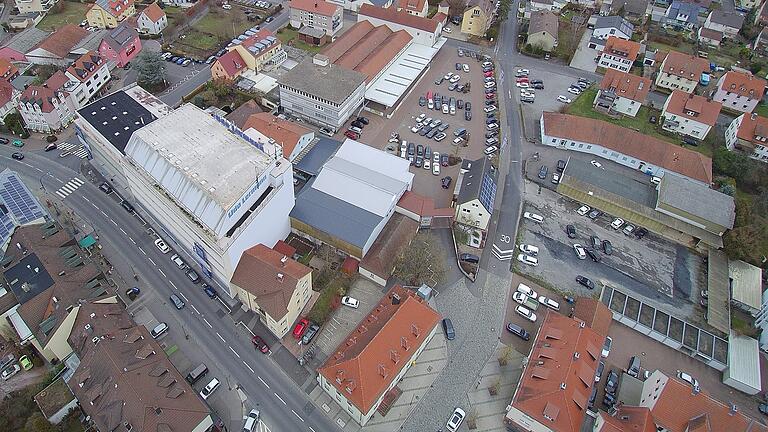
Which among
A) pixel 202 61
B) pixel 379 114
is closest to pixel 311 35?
pixel 202 61

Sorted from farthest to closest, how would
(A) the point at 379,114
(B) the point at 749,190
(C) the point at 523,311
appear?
(A) the point at 379,114 < (B) the point at 749,190 < (C) the point at 523,311

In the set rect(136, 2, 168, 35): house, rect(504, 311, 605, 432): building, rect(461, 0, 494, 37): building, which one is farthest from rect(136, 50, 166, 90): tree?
rect(504, 311, 605, 432): building

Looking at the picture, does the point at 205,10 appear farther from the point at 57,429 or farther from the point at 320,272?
the point at 57,429

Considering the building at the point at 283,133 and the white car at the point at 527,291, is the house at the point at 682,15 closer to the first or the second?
the white car at the point at 527,291

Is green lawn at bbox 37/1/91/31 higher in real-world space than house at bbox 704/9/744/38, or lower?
lower

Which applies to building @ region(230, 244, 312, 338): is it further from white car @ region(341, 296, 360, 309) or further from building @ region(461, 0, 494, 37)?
building @ region(461, 0, 494, 37)

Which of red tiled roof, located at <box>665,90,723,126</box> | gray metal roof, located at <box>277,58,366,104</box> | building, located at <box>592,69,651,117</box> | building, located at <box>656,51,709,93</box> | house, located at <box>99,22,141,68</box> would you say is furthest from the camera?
building, located at <box>656,51,709,93</box>

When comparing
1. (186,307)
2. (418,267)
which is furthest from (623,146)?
(186,307)
